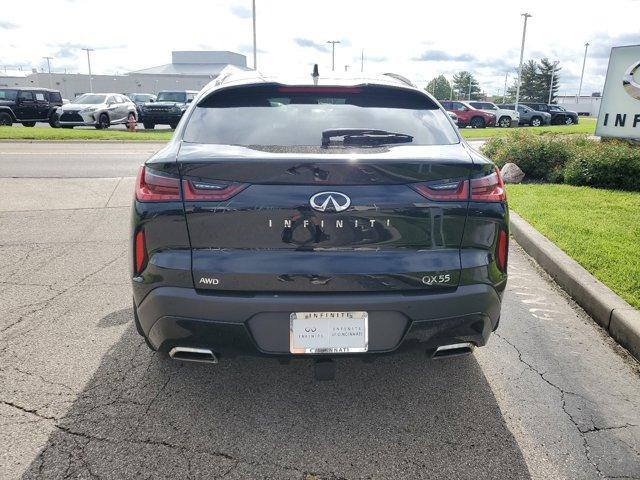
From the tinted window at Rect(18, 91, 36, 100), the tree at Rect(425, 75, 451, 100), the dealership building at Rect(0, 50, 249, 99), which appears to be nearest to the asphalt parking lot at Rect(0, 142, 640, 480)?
the tinted window at Rect(18, 91, 36, 100)

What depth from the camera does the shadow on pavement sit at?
247 centimetres

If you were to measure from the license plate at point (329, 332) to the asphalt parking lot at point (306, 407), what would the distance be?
481 mm

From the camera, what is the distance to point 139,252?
2666 millimetres

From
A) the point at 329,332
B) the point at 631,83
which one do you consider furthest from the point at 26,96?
the point at 329,332

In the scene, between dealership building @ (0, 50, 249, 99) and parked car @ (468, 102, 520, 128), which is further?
dealership building @ (0, 50, 249, 99)

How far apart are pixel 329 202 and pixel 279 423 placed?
118 centimetres

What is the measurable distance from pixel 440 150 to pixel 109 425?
7.11ft

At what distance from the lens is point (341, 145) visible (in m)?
2.79

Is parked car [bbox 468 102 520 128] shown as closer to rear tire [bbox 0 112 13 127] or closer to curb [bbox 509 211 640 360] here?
rear tire [bbox 0 112 13 127]

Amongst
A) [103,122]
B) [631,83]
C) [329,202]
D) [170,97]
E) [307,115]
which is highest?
[631,83]

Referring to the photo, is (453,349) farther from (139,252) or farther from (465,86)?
(465,86)

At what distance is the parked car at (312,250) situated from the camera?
251 centimetres

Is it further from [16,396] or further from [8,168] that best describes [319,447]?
[8,168]

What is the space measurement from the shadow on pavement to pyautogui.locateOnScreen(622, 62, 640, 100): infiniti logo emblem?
1019 cm
